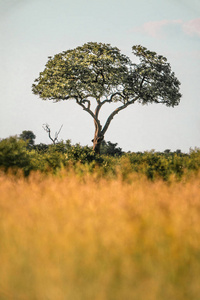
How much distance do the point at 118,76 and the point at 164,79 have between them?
14.5ft

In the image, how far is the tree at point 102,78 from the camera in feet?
89.1

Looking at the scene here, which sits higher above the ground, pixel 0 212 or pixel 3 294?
pixel 0 212

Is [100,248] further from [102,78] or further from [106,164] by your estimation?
[102,78]

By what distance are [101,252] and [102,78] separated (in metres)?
26.3

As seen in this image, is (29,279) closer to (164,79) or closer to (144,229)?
(144,229)

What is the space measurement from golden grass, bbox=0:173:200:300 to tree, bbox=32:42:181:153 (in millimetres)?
23303

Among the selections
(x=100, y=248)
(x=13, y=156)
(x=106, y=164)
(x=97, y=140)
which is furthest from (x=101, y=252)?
(x=97, y=140)

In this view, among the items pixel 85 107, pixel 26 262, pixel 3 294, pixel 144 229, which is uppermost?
pixel 85 107

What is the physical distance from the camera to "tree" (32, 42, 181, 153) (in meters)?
27.2

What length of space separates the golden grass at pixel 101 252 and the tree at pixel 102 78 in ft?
76.5

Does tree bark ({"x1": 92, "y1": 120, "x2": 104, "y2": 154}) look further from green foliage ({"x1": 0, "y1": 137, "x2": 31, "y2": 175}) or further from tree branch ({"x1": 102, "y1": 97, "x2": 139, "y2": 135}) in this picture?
green foliage ({"x1": 0, "y1": 137, "x2": 31, "y2": 175})

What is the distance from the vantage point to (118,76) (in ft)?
89.7

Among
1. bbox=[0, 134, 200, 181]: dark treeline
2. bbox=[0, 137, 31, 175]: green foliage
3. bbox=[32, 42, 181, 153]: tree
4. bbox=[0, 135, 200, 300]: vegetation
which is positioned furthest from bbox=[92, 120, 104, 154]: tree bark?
bbox=[0, 135, 200, 300]: vegetation

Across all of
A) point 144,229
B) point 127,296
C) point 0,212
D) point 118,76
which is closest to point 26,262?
point 127,296
